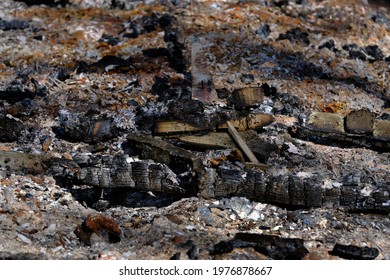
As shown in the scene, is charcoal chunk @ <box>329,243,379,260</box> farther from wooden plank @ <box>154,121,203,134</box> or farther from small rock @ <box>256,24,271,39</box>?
small rock @ <box>256,24,271,39</box>

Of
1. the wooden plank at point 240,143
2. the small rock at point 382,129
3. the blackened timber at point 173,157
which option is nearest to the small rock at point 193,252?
the blackened timber at point 173,157

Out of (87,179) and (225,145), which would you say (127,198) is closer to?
(87,179)

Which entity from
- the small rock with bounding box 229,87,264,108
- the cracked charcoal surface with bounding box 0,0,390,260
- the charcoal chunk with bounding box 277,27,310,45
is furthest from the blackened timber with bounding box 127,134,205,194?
the charcoal chunk with bounding box 277,27,310,45

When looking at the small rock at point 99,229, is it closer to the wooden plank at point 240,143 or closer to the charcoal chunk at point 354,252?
the wooden plank at point 240,143

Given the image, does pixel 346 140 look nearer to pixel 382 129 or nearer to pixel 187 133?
pixel 382 129

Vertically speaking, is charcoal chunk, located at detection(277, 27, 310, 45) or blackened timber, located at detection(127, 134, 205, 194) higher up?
charcoal chunk, located at detection(277, 27, 310, 45)

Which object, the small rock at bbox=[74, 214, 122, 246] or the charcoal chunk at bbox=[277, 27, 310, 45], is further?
the charcoal chunk at bbox=[277, 27, 310, 45]

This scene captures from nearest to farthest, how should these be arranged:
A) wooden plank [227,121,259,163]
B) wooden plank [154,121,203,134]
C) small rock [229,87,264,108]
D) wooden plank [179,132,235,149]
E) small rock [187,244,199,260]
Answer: small rock [187,244,199,260], wooden plank [227,121,259,163], wooden plank [179,132,235,149], wooden plank [154,121,203,134], small rock [229,87,264,108]
